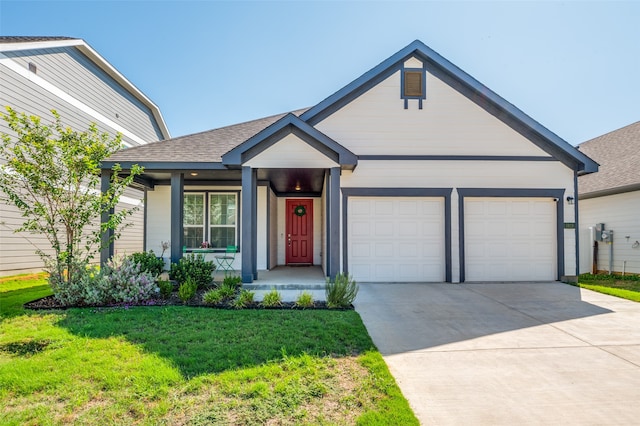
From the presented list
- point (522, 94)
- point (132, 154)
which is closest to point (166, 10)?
point (132, 154)

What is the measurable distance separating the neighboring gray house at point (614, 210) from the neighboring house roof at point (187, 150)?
11845 mm

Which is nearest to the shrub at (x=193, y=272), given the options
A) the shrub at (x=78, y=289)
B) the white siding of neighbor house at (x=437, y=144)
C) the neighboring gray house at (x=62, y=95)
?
the shrub at (x=78, y=289)

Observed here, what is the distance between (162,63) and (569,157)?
14.4 metres

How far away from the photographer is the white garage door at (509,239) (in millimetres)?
9594

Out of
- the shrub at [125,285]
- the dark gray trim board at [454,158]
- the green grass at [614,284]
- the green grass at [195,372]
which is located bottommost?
the green grass at [614,284]

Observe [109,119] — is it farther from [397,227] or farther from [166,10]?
[397,227]

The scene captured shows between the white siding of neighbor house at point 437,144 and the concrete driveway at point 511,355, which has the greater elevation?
the white siding of neighbor house at point 437,144

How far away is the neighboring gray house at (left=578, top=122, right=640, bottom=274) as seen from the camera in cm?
1091

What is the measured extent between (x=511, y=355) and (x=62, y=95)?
1559 cm

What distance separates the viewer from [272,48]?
11727mm

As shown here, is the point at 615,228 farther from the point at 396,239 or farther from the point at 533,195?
the point at 396,239

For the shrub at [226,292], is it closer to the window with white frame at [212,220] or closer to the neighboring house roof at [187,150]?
the neighboring house roof at [187,150]

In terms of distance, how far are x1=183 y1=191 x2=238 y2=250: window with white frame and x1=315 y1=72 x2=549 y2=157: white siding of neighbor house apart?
4.27 metres

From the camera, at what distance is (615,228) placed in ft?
38.0
